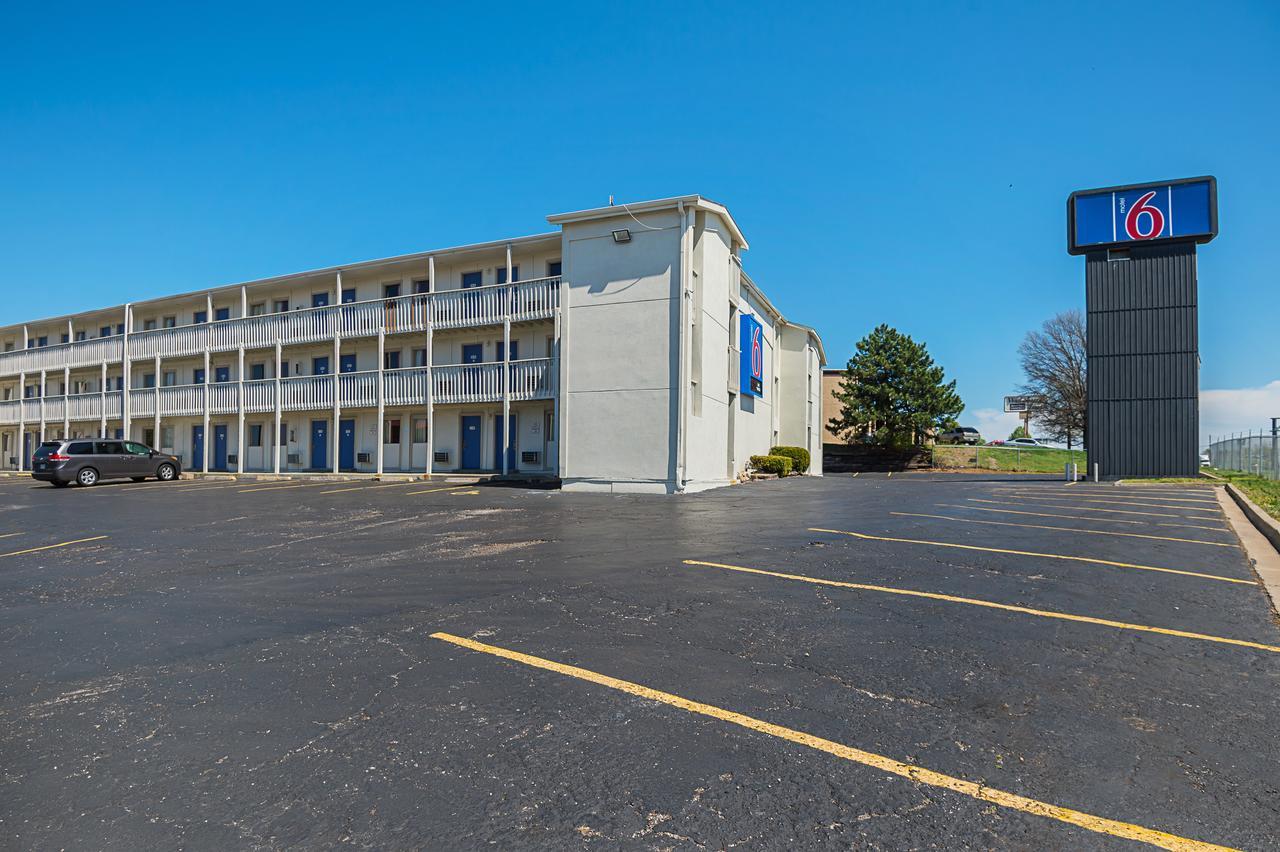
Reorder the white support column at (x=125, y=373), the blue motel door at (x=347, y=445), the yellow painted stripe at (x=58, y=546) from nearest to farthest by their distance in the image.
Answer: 1. the yellow painted stripe at (x=58, y=546)
2. the blue motel door at (x=347, y=445)
3. the white support column at (x=125, y=373)

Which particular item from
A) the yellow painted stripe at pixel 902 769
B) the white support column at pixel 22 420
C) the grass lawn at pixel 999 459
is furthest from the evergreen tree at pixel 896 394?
the white support column at pixel 22 420

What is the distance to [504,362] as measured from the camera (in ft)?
77.2

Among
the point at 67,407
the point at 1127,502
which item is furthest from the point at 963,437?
the point at 67,407

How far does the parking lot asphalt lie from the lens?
8.70 feet

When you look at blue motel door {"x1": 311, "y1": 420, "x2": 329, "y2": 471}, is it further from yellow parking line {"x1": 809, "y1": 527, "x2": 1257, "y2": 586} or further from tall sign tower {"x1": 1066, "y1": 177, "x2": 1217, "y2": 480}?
tall sign tower {"x1": 1066, "y1": 177, "x2": 1217, "y2": 480}

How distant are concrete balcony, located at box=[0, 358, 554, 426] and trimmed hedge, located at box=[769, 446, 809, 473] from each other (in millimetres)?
12759

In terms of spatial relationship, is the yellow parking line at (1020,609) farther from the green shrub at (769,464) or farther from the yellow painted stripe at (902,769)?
the green shrub at (769,464)

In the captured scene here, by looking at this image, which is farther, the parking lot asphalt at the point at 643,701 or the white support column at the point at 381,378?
the white support column at the point at 381,378

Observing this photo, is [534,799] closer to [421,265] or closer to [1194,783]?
[1194,783]

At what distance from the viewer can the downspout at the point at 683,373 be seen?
19.0m

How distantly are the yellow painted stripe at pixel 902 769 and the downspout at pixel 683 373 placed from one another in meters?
14.7

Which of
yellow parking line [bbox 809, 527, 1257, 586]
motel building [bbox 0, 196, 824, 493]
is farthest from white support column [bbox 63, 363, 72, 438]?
yellow parking line [bbox 809, 527, 1257, 586]

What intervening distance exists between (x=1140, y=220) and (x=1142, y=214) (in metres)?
0.22

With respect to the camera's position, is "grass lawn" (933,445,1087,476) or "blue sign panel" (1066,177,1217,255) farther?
"grass lawn" (933,445,1087,476)
